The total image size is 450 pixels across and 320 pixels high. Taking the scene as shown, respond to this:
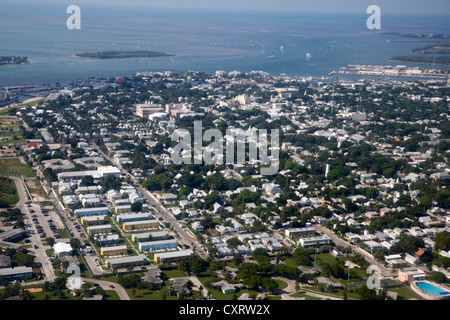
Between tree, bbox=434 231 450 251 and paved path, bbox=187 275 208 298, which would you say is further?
tree, bbox=434 231 450 251

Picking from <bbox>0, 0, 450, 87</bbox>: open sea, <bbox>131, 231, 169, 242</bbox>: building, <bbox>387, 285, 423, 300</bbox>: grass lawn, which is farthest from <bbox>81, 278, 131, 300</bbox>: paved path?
<bbox>0, 0, 450, 87</bbox>: open sea

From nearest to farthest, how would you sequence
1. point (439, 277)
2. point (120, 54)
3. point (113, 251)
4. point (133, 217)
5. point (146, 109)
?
point (439, 277), point (113, 251), point (133, 217), point (146, 109), point (120, 54)

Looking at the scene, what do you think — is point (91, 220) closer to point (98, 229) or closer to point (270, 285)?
point (98, 229)

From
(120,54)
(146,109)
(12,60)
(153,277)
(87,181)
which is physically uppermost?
(120,54)

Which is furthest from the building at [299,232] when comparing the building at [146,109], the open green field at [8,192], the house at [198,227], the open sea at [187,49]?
the open sea at [187,49]

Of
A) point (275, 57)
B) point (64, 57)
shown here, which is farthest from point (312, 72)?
point (64, 57)

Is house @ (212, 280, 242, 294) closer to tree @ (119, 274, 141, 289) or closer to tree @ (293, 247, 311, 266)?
tree @ (119, 274, 141, 289)

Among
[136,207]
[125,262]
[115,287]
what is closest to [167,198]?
[136,207]
